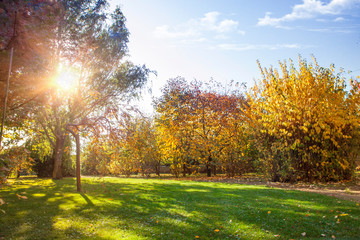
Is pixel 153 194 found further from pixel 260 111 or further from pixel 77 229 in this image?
pixel 260 111

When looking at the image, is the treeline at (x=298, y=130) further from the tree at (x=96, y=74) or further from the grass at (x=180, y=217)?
the tree at (x=96, y=74)

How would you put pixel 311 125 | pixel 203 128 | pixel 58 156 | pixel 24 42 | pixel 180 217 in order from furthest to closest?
1. pixel 203 128
2. pixel 58 156
3. pixel 311 125
4. pixel 180 217
5. pixel 24 42

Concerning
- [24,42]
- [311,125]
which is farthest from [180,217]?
[311,125]

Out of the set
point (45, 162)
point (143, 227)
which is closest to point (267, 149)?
point (143, 227)

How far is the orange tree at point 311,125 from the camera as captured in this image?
11227mm

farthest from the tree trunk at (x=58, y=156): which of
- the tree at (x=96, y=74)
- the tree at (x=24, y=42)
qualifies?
the tree at (x=24, y=42)

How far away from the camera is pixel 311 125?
11.4 meters

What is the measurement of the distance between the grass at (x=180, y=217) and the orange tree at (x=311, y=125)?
4.50m

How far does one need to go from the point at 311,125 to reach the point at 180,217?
8.63 meters

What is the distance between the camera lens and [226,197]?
781cm

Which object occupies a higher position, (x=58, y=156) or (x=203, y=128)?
(x=203, y=128)

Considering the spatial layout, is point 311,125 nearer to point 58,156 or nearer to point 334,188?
point 334,188

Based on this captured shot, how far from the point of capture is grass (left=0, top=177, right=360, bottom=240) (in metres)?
4.68

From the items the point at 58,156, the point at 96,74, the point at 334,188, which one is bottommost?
the point at 334,188
